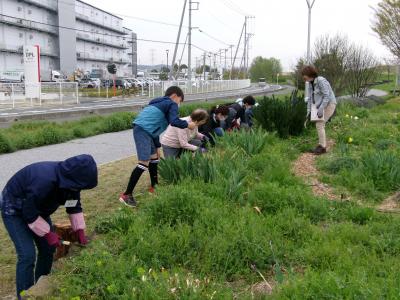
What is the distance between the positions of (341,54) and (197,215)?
17.4m

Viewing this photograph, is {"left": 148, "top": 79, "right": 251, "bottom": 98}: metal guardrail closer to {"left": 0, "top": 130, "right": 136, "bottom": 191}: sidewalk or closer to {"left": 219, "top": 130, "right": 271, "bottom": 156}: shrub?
{"left": 0, "top": 130, "right": 136, "bottom": 191}: sidewalk

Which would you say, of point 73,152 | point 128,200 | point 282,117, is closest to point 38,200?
point 128,200

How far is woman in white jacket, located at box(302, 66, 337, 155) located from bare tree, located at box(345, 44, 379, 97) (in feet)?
39.9

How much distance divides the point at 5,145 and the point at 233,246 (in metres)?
8.33

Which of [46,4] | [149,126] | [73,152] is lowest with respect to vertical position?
[73,152]

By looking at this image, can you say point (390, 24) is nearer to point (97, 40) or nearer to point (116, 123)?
point (116, 123)

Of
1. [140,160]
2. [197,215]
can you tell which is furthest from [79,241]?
[140,160]

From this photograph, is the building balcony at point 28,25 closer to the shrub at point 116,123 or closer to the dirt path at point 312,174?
the shrub at point 116,123

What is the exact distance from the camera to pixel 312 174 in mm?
6434

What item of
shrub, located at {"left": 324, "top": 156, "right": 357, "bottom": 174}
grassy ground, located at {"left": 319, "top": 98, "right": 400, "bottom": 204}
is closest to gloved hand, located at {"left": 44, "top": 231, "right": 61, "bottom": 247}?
grassy ground, located at {"left": 319, "top": 98, "right": 400, "bottom": 204}

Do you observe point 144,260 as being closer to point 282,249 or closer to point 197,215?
point 197,215

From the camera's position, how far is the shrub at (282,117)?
8688mm

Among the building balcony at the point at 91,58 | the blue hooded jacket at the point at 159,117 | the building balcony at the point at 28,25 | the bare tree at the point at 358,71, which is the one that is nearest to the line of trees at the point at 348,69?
the bare tree at the point at 358,71

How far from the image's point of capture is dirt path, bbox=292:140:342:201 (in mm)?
5488
